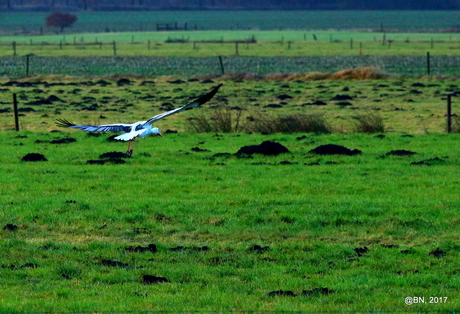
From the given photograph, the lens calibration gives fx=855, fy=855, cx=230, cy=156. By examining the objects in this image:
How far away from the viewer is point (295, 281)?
1156 centimetres

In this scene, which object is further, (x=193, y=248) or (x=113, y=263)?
(x=193, y=248)

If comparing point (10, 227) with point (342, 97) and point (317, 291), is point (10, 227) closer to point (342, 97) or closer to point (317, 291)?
point (317, 291)

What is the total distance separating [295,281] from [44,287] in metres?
3.34

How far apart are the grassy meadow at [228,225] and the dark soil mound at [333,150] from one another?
33cm

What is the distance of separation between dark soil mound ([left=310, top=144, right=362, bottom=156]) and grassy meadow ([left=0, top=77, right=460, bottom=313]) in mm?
332

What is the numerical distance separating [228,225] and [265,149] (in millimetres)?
9037

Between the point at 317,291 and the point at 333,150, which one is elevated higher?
the point at 317,291

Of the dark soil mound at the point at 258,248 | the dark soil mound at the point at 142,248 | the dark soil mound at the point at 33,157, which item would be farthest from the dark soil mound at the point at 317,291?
the dark soil mound at the point at 33,157

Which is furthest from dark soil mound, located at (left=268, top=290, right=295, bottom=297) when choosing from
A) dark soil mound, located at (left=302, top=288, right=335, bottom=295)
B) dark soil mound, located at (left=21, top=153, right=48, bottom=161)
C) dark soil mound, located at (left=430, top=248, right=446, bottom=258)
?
dark soil mound, located at (left=21, top=153, right=48, bottom=161)

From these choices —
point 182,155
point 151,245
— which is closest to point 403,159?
point 182,155

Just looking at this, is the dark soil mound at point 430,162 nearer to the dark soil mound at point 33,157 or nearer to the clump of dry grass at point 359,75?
the dark soil mound at point 33,157

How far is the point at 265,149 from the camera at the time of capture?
23.9m

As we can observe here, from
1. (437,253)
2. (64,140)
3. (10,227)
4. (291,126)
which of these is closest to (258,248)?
(437,253)

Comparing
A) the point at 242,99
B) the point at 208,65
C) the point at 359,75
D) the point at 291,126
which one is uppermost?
the point at 291,126
